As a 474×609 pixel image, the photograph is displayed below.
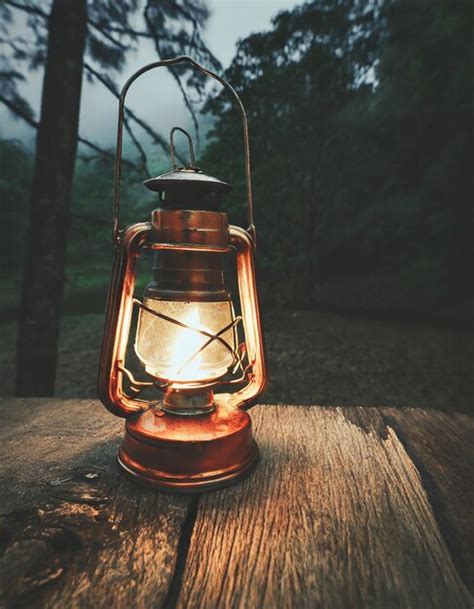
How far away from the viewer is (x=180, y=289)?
0.80 m

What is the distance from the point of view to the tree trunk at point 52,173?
2404mm

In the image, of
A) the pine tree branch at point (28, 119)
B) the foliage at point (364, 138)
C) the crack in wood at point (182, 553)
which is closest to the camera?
the crack in wood at point (182, 553)

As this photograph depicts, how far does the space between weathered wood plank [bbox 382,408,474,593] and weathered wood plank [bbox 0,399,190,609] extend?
0.43 meters

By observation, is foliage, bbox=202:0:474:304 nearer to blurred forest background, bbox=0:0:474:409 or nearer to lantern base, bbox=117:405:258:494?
blurred forest background, bbox=0:0:474:409

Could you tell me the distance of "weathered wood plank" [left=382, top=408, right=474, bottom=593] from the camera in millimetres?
628

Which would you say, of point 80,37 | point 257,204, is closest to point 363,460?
point 80,37

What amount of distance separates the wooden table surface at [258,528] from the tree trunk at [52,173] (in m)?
1.73

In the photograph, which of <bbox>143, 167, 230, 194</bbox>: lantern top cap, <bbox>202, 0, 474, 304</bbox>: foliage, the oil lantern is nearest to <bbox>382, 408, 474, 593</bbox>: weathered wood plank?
the oil lantern

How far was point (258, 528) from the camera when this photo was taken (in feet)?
2.15

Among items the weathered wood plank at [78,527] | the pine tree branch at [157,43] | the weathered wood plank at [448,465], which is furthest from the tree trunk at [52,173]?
the weathered wood plank at [448,465]

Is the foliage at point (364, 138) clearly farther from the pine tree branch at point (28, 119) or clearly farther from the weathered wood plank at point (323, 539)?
the weathered wood plank at point (323, 539)

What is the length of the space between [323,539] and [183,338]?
1.44ft

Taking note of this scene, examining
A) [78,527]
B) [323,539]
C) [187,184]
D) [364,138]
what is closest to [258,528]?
[323,539]

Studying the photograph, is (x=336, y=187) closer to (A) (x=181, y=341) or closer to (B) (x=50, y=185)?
(B) (x=50, y=185)
